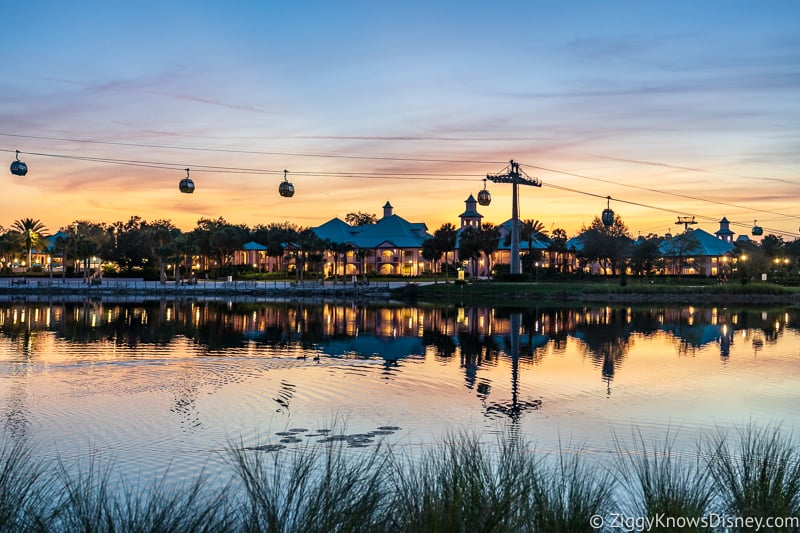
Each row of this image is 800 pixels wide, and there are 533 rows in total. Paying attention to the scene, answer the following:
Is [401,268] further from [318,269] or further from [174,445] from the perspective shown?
[174,445]

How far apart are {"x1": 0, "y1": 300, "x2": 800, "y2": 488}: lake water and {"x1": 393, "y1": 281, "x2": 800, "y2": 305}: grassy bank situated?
28159 mm

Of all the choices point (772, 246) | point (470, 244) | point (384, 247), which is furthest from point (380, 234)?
point (772, 246)

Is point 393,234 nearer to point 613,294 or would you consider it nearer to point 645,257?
point 645,257

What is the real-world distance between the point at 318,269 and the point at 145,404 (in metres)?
97.2

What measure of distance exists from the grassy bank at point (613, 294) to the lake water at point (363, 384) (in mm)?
28159

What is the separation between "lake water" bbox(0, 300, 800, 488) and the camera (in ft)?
50.3

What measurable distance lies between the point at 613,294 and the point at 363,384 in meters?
56.1

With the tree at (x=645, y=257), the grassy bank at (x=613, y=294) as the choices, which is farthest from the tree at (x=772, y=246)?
the grassy bank at (x=613, y=294)

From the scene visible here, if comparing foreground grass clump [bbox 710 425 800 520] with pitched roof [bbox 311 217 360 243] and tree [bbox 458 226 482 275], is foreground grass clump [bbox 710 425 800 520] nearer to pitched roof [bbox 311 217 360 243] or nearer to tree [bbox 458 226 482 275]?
tree [bbox 458 226 482 275]

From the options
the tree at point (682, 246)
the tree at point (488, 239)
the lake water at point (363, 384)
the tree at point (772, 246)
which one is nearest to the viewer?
the lake water at point (363, 384)

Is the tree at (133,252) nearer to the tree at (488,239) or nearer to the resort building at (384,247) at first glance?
the resort building at (384,247)

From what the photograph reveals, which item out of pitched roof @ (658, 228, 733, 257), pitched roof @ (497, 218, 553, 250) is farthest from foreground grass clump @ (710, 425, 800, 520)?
pitched roof @ (658, 228, 733, 257)

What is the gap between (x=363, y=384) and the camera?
22.1m

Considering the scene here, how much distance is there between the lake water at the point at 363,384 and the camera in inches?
604
